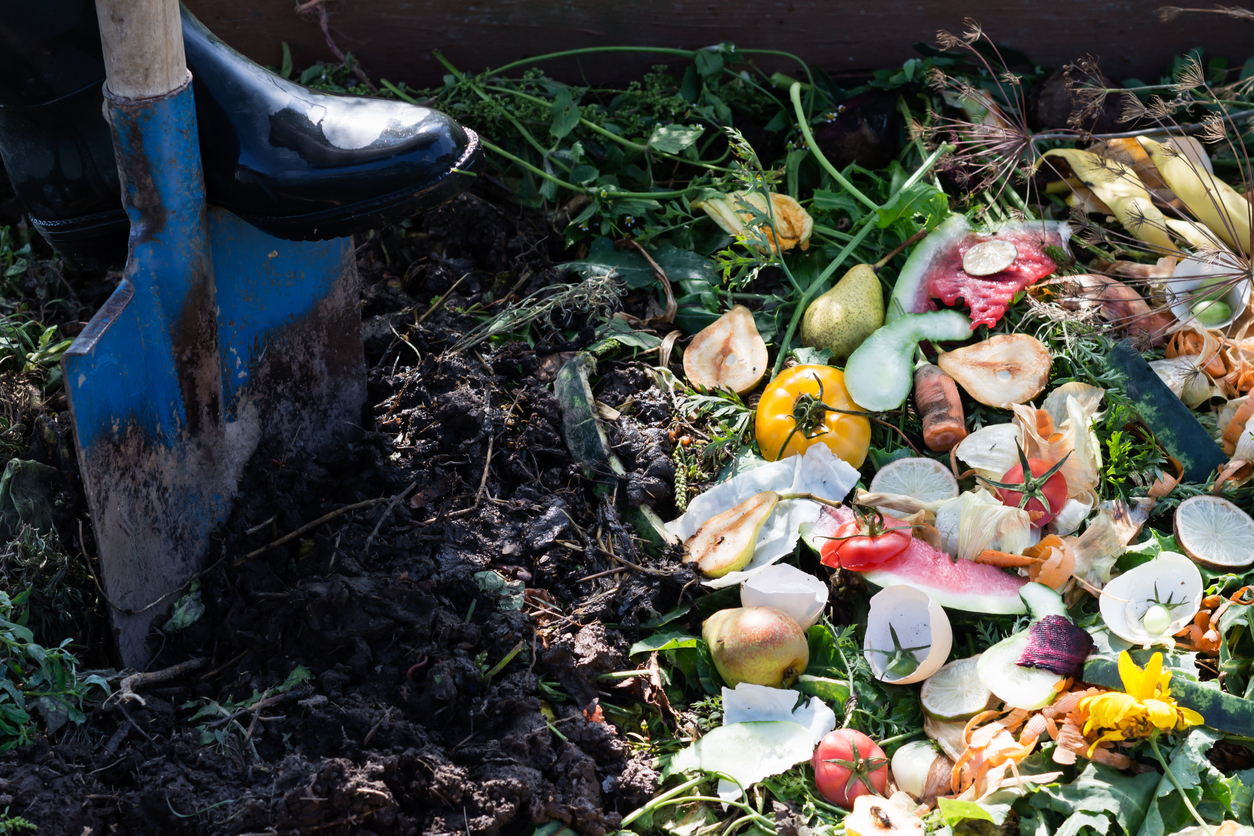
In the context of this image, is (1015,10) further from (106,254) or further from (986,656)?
(106,254)

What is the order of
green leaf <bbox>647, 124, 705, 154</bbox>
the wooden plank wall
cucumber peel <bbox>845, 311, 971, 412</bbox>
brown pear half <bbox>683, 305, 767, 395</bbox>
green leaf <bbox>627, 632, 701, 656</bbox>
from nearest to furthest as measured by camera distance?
green leaf <bbox>627, 632, 701, 656</bbox>, cucumber peel <bbox>845, 311, 971, 412</bbox>, brown pear half <bbox>683, 305, 767, 395</bbox>, green leaf <bbox>647, 124, 705, 154</bbox>, the wooden plank wall

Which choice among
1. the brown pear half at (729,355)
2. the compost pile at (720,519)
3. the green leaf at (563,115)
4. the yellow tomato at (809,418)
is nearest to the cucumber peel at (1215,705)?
the compost pile at (720,519)

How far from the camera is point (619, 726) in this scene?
1.69m

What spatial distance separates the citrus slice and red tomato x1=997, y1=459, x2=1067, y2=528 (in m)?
0.23

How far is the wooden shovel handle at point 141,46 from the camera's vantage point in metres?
1.42

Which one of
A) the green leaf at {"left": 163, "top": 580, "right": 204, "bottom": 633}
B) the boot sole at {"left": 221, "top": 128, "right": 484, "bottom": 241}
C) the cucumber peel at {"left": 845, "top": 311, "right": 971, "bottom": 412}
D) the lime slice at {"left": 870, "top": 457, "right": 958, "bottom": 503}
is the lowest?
the lime slice at {"left": 870, "top": 457, "right": 958, "bottom": 503}

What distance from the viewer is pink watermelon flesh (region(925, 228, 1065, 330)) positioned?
214cm

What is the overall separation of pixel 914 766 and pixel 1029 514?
55 centimetres

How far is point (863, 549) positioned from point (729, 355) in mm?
597

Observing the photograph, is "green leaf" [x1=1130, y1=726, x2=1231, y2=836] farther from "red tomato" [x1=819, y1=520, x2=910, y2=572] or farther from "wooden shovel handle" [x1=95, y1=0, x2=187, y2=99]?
"wooden shovel handle" [x1=95, y1=0, x2=187, y2=99]

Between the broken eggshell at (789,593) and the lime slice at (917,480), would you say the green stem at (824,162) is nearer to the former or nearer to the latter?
the lime slice at (917,480)

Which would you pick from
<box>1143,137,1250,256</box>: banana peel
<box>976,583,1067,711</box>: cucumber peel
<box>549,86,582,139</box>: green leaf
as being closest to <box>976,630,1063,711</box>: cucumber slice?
<box>976,583,1067,711</box>: cucumber peel

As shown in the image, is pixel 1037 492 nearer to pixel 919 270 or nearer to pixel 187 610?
pixel 919 270

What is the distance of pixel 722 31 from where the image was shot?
283 centimetres
